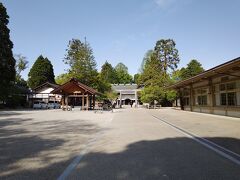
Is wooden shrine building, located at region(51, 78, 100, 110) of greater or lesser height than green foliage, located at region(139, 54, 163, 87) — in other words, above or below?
below

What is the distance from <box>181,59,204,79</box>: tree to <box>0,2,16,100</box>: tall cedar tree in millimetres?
42046

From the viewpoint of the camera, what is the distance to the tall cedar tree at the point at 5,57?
36.6 metres

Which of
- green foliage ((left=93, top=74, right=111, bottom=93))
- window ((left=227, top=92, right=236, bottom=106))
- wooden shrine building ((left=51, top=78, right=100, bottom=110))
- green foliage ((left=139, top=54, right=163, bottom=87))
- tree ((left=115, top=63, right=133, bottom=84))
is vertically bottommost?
window ((left=227, top=92, right=236, bottom=106))

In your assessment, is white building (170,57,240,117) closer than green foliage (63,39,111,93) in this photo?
Yes

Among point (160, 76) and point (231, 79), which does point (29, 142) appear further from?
point (160, 76)

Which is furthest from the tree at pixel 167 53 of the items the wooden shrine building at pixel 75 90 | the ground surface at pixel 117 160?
the ground surface at pixel 117 160

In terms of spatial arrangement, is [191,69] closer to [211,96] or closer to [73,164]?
[211,96]

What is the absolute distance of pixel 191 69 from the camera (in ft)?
226

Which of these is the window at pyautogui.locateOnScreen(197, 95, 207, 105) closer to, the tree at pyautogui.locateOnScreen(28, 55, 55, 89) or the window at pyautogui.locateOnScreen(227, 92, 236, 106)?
the window at pyautogui.locateOnScreen(227, 92, 236, 106)

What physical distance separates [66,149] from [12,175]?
296 cm

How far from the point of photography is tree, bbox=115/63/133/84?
4161 inches

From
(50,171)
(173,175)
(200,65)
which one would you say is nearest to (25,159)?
(50,171)

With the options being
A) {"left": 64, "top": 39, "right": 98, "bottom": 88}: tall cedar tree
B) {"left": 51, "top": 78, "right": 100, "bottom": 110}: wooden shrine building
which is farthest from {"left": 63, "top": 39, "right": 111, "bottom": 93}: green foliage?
{"left": 51, "top": 78, "right": 100, "bottom": 110}: wooden shrine building

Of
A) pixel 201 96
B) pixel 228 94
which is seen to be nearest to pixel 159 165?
pixel 228 94
